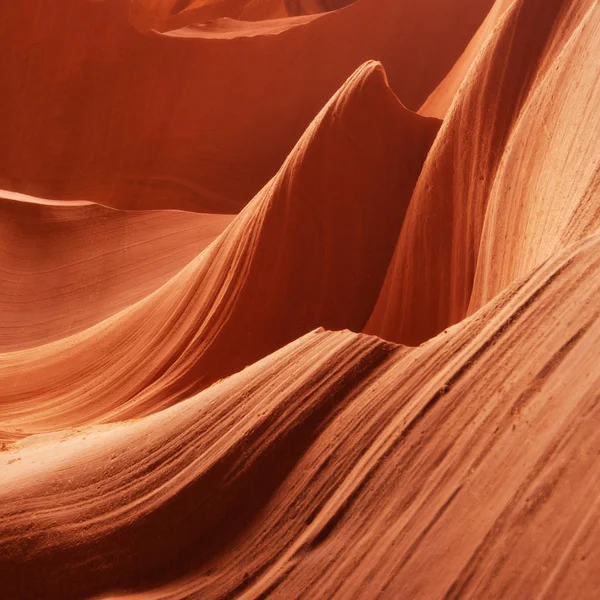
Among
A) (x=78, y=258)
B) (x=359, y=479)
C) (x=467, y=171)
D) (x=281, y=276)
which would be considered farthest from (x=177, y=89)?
(x=359, y=479)

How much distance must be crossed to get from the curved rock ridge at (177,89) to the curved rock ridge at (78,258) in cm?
39

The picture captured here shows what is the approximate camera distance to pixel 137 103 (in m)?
4.16

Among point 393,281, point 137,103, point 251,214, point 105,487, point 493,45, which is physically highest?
point 137,103

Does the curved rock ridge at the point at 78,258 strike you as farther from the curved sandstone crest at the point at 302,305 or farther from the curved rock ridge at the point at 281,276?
the curved rock ridge at the point at 281,276

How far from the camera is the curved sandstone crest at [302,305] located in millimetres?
828

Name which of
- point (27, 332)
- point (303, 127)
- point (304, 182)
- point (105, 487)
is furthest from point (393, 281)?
point (303, 127)

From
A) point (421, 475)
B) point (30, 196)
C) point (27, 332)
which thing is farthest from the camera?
point (30, 196)

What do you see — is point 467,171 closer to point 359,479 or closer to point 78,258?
point 359,479

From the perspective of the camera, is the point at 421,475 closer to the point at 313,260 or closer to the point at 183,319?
the point at 313,260

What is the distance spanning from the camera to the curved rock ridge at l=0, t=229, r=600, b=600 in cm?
76

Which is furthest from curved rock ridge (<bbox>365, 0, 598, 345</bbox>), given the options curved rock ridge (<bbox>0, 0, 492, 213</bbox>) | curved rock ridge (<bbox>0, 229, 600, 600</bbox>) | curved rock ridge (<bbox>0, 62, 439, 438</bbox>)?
curved rock ridge (<bbox>0, 0, 492, 213</bbox>)

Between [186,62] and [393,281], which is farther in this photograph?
[186,62]

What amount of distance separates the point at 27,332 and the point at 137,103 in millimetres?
1752

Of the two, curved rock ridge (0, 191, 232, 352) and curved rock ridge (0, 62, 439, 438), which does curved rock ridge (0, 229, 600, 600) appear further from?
curved rock ridge (0, 191, 232, 352)
